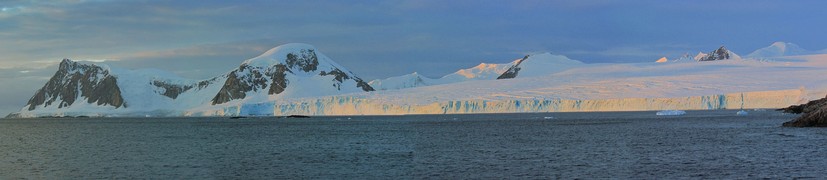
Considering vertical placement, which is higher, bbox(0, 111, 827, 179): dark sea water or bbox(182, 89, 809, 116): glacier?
bbox(182, 89, 809, 116): glacier

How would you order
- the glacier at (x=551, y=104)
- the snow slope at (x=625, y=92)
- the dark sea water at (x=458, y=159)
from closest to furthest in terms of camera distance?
the dark sea water at (x=458, y=159)
the glacier at (x=551, y=104)
the snow slope at (x=625, y=92)

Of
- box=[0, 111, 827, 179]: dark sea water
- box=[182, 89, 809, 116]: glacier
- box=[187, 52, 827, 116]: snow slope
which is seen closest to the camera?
box=[0, 111, 827, 179]: dark sea water

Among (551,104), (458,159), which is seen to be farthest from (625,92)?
(458,159)

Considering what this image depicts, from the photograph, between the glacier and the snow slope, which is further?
the snow slope

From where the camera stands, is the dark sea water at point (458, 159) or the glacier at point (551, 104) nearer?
the dark sea water at point (458, 159)

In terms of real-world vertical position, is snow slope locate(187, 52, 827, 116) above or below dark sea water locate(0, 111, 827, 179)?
above

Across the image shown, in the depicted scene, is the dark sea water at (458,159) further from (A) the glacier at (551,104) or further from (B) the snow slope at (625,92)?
(B) the snow slope at (625,92)

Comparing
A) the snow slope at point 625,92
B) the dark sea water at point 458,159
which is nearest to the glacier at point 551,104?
the snow slope at point 625,92

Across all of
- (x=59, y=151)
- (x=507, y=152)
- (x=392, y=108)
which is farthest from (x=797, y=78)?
(x=59, y=151)

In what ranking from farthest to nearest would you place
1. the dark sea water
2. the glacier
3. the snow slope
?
the snow slope
the glacier
the dark sea water

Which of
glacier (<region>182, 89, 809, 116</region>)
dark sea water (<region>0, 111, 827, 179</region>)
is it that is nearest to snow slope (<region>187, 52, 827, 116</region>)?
glacier (<region>182, 89, 809, 116</region>)

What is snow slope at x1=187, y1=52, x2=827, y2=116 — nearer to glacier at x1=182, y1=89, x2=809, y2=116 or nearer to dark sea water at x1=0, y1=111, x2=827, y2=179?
glacier at x1=182, y1=89, x2=809, y2=116

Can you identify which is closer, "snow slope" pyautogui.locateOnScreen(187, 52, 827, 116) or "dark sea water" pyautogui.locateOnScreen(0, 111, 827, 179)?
"dark sea water" pyautogui.locateOnScreen(0, 111, 827, 179)

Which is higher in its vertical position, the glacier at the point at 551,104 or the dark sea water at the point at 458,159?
the glacier at the point at 551,104
